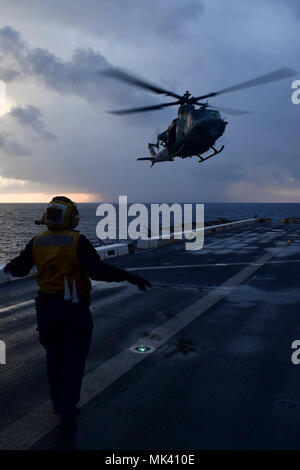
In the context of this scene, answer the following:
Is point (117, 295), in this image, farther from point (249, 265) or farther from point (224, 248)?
point (224, 248)

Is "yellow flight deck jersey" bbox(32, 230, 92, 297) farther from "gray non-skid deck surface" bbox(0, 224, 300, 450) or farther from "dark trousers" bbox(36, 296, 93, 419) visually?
"gray non-skid deck surface" bbox(0, 224, 300, 450)

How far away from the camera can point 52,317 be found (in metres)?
3.55

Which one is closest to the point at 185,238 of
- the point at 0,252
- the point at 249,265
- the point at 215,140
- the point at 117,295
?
the point at 215,140

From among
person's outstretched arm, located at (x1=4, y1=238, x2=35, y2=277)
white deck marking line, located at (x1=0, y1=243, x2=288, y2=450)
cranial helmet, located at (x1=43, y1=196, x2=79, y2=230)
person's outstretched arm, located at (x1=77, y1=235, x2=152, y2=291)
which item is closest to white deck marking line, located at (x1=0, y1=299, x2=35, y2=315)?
white deck marking line, located at (x1=0, y1=243, x2=288, y2=450)

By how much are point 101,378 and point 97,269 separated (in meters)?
2.13

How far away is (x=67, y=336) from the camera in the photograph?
11.6ft

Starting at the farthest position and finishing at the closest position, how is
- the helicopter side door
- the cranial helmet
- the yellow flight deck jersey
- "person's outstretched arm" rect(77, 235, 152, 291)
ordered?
the helicopter side door < the cranial helmet < the yellow flight deck jersey < "person's outstretched arm" rect(77, 235, 152, 291)

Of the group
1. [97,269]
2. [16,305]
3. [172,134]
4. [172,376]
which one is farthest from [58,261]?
[172,134]

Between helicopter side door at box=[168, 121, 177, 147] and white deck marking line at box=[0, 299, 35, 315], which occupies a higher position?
helicopter side door at box=[168, 121, 177, 147]

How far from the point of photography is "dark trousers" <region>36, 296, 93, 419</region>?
11.5 feet

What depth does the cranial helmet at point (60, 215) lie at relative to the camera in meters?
3.64

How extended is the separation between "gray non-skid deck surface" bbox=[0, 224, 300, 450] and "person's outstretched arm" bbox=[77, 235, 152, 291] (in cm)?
163

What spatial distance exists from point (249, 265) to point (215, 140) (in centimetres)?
785

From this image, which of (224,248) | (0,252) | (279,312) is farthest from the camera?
(0,252)
